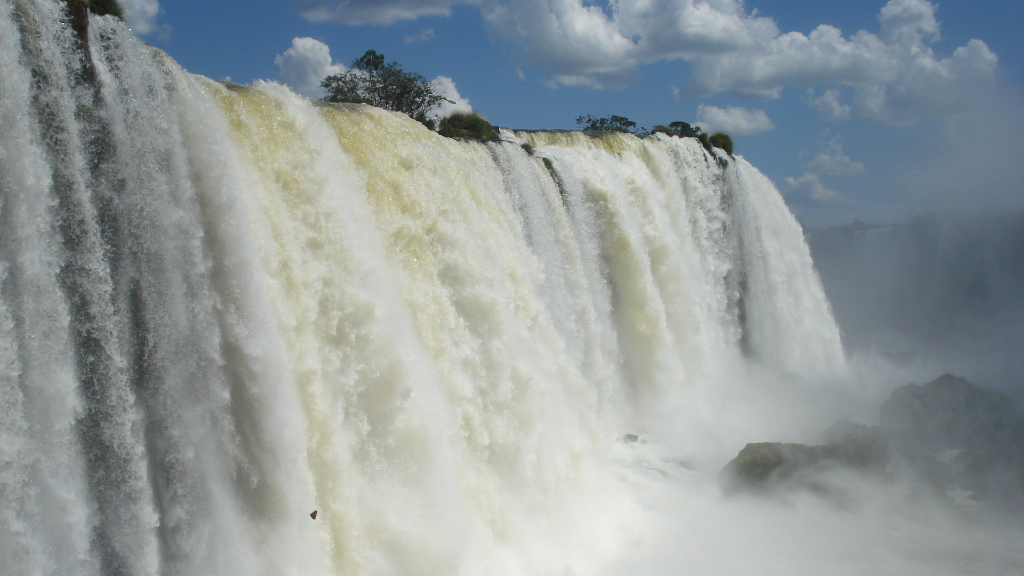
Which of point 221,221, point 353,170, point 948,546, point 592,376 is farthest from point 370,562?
point 948,546

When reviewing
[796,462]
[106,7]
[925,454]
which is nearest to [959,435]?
[925,454]

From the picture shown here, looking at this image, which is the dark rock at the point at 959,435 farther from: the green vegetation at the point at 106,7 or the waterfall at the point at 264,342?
the green vegetation at the point at 106,7

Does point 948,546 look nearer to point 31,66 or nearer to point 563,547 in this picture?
point 563,547

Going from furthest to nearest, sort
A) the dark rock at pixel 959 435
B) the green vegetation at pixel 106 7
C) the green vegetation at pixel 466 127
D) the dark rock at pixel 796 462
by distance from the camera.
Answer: the green vegetation at pixel 466 127 → the dark rock at pixel 796 462 → the dark rock at pixel 959 435 → the green vegetation at pixel 106 7

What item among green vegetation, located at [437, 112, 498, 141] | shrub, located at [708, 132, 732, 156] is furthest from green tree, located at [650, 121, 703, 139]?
green vegetation, located at [437, 112, 498, 141]

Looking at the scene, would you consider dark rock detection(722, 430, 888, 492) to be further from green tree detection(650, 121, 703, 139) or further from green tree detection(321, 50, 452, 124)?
green tree detection(321, 50, 452, 124)

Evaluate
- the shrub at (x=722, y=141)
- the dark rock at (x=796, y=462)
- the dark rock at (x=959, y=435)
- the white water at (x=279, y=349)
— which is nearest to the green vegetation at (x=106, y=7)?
the white water at (x=279, y=349)
